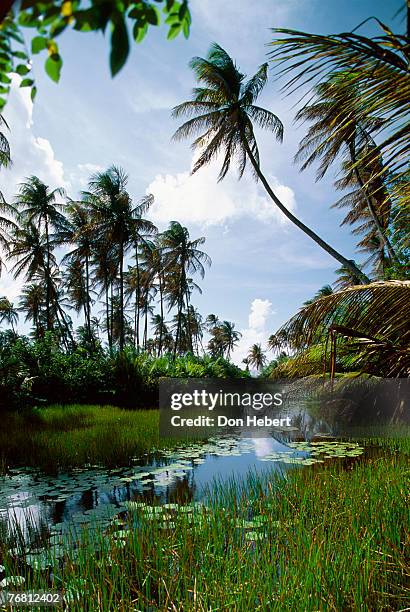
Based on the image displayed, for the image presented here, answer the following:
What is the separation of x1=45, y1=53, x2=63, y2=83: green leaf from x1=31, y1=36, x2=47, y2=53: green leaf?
0.07 ft

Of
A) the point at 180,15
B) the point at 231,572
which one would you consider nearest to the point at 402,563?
the point at 231,572

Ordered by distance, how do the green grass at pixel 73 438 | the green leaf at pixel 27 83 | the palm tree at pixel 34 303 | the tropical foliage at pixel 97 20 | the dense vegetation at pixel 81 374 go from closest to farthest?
the tropical foliage at pixel 97 20
the green leaf at pixel 27 83
the green grass at pixel 73 438
the dense vegetation at pixel 81 374
the palm tree at pixel 34 303

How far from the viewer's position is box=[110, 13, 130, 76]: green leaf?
2.09 feet

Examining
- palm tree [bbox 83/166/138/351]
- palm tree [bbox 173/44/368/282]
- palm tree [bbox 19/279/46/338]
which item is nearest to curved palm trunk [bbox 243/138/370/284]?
palm tree [bbox 173/44/368/282]

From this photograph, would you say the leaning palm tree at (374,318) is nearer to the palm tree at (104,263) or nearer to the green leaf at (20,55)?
the green leaf at (20,55)

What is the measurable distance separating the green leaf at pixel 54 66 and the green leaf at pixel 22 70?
27cm

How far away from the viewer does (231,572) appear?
2.65m

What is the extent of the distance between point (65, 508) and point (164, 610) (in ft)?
9.02

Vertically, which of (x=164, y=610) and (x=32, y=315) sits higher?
(x=32, y=315)

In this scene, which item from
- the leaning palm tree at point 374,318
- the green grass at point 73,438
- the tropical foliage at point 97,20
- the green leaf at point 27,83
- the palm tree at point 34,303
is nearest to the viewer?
the tropical foliage at point 97,20

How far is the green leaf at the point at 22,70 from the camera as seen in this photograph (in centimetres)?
93

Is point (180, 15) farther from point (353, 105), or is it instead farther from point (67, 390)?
point (67, 390)

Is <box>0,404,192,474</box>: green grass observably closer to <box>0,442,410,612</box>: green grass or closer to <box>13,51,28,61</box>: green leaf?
<box>0,442,410,612</box>: green grass

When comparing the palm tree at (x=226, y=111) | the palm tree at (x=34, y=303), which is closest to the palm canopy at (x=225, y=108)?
the palm tree at (x=226, y=111)
